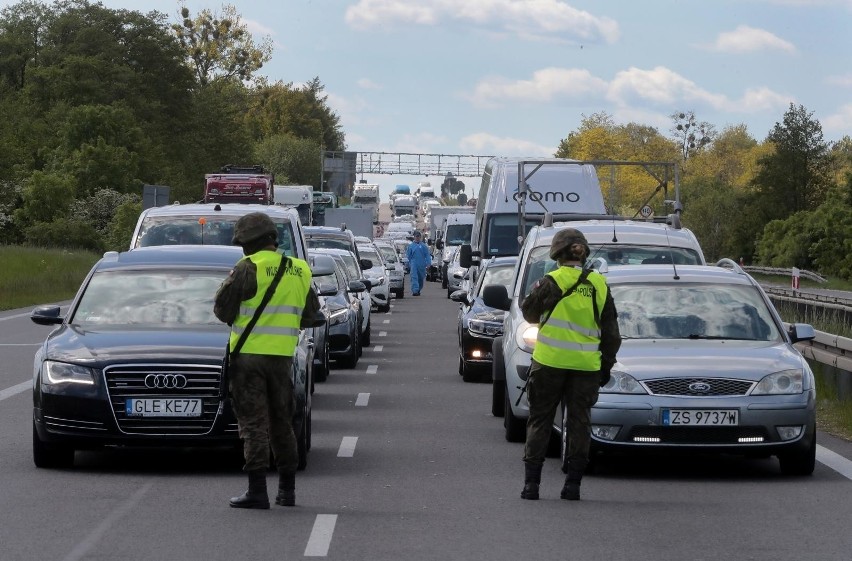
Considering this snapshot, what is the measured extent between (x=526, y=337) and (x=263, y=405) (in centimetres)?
368

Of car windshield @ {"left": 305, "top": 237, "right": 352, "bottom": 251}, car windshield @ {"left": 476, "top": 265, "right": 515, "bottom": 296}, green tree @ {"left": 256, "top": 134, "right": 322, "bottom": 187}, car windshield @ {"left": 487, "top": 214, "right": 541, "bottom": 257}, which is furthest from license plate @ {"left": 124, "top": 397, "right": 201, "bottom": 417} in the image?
green tree @ {"left": 256, "top": 134, "right": 322, "bottom": 187}

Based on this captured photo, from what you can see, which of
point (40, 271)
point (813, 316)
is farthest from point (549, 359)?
point (40, 271)

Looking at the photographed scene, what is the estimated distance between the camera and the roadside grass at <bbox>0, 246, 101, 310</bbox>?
145 ft

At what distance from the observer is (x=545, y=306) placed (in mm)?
10852

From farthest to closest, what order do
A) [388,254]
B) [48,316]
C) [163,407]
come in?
[388,254]
[48,316]
[163,407]

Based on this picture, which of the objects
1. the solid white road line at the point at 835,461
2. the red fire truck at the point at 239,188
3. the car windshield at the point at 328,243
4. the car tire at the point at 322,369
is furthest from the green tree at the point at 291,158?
the solid white road line at the point at 835,461

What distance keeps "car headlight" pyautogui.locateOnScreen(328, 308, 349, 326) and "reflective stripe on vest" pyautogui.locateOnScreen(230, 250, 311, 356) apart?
11.4 metres

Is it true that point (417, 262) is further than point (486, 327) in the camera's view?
Yes

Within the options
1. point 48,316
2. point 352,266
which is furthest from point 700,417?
point 352,266

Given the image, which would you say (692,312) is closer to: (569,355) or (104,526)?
(569,355)

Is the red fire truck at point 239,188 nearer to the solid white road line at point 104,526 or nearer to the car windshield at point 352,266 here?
the car windshield at point 352,266

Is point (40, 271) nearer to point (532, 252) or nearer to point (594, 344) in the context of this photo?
point (532, 252)

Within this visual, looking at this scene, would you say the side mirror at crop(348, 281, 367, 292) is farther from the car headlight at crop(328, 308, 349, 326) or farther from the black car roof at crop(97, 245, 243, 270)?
the black car roof at crop(97, 245, 243, 270)

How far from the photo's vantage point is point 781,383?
469 inches
